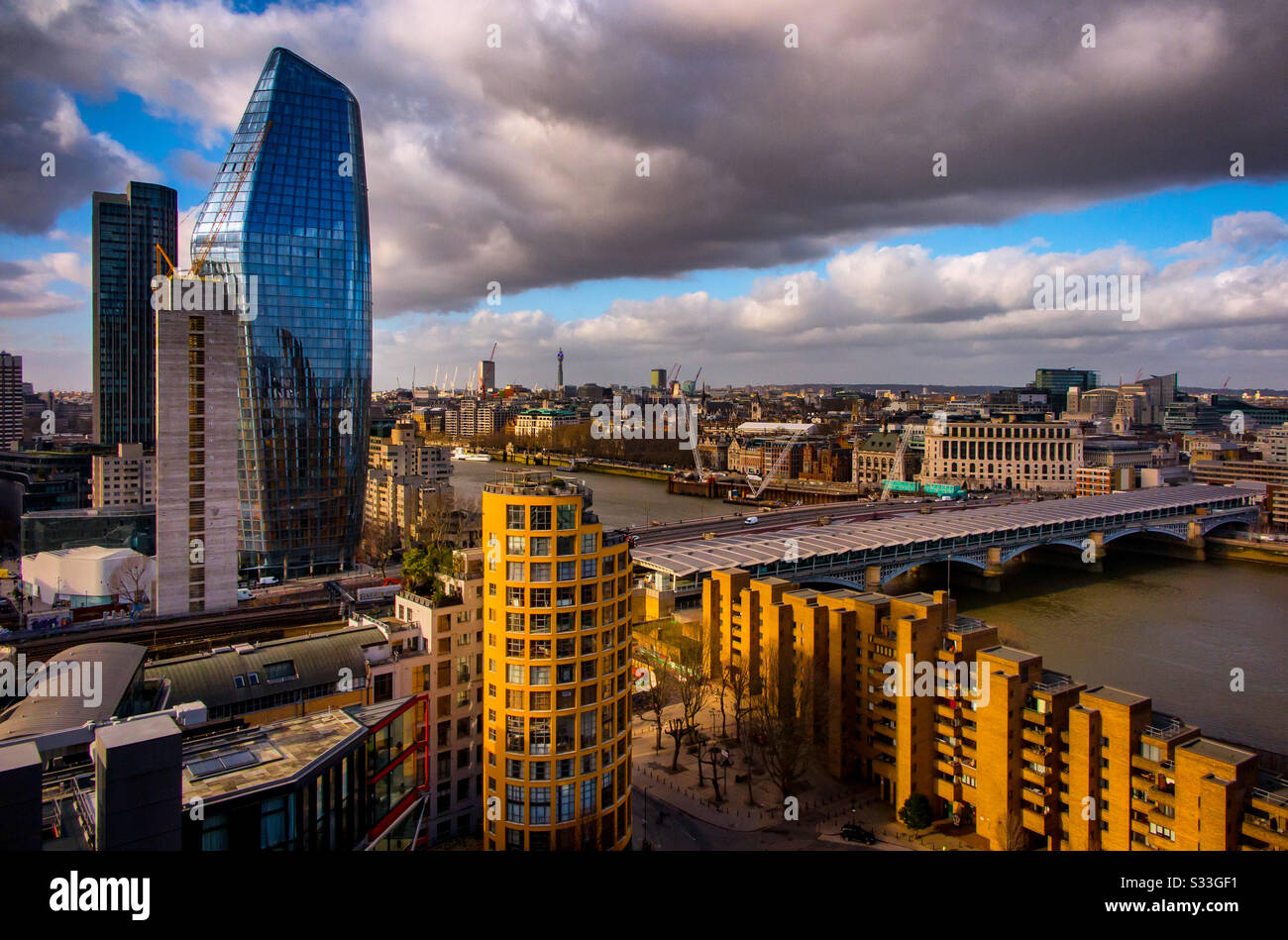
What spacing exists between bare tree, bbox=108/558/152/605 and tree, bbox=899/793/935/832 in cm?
1253

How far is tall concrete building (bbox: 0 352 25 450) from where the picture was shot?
3372 cm

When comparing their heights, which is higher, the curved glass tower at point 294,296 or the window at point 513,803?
the curved glass tower at point 294,296

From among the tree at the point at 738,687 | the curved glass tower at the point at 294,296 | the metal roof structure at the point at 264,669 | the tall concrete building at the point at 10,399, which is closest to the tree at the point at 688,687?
the tree at the point at 738,687

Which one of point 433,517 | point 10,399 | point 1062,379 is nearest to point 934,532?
point 433,517

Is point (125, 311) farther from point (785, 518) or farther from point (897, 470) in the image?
point (897, 470)

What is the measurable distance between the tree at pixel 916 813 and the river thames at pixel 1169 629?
12.1 ft

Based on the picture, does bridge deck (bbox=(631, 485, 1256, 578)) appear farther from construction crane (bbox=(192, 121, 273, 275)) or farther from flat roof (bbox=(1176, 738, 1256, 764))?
construction crane (bbox=(192, 121, 273, 275))

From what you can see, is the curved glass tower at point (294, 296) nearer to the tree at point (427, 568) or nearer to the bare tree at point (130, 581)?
the bare tree at point (130, 581)

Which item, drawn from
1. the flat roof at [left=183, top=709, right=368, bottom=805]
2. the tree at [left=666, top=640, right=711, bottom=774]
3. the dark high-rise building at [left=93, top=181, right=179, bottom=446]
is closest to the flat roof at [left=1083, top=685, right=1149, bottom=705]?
the tree at [left=666, top=640, right=711, bottom=774]

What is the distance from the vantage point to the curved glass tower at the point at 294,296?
1656 centimetres

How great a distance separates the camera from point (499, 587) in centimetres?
605
